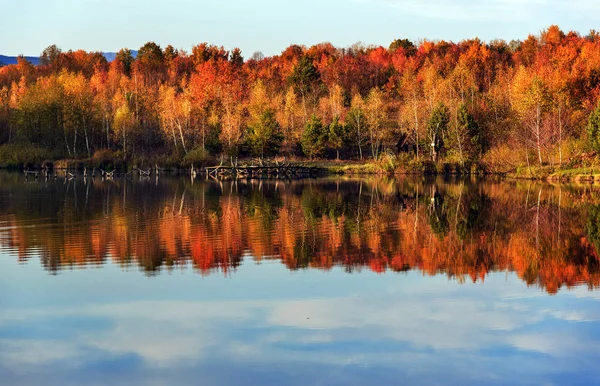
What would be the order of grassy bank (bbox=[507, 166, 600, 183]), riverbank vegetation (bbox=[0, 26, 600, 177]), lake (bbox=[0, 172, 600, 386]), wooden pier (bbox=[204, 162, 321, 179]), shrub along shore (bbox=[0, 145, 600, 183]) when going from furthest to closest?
wooden pier (bbox=[204, 162, 321, 179]) < riverbank vegetation (bbox=[0, 26, 600, 177]) < shrub along shore (bbox=[0, 145, 600, 183]) < grassy bank (bbox=[507, 166, 600, 183]) < lake (bbox=[0, 172, 600, 386])

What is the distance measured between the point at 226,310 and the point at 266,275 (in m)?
3.81

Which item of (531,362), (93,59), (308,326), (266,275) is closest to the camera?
(531,362)

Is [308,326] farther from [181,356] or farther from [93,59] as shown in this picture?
[93,59]

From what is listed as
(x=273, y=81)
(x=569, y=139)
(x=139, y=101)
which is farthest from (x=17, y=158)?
(x=569, y=139)

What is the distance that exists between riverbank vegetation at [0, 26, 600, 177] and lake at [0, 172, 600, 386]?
36029mm

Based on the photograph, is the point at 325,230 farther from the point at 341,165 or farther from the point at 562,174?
the point at 341,165

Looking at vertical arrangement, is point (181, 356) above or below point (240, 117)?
below

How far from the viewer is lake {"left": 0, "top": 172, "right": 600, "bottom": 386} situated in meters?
11.6

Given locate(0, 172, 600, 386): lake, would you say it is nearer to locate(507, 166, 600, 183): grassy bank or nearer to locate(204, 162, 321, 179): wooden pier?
locate(507, 166, 600, 183): grassy bank

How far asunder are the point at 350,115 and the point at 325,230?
51.9m

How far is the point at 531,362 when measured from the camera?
11688 millimetres

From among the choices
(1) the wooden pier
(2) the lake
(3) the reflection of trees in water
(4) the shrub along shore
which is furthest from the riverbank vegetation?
(2) the lake

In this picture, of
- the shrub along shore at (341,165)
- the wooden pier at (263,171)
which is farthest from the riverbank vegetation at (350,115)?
the wooden pier at (263,171)

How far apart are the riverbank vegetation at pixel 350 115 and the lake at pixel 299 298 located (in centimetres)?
3603
